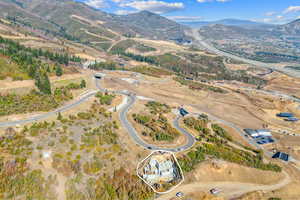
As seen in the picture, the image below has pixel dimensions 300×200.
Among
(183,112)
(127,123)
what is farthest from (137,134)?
(183,112)

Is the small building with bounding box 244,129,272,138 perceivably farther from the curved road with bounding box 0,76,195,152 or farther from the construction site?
the construction site

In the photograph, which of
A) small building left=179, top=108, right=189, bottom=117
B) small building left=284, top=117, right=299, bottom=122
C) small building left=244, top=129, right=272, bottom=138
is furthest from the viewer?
small building left=284, top=117, right=299, bottom=122

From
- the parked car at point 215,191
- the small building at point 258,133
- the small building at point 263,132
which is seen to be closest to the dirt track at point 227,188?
the parked car at point 215,191

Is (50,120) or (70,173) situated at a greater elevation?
(50,120)

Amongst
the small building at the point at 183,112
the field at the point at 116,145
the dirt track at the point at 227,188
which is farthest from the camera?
the small building at the point at 183,112

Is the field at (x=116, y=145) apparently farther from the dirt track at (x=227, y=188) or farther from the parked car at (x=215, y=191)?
the parked car at (x=215, y=191)

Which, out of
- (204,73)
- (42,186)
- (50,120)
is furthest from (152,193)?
(204,73)

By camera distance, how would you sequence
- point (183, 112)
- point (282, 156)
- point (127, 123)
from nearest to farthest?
1. point (282, 156)
2. point (127, 123)
3. point (183, 112)

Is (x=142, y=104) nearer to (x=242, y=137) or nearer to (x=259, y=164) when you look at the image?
(x=242, y=137)

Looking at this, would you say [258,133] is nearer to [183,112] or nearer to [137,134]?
[183,112]

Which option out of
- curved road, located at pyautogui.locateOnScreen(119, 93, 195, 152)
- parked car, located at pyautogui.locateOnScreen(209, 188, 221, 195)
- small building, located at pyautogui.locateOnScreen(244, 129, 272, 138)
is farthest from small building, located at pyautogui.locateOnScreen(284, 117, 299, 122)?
parked car, located at pyautogui.locateOnScreen(209, 188, 221, 195)

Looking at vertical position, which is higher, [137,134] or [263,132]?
[263,132]
